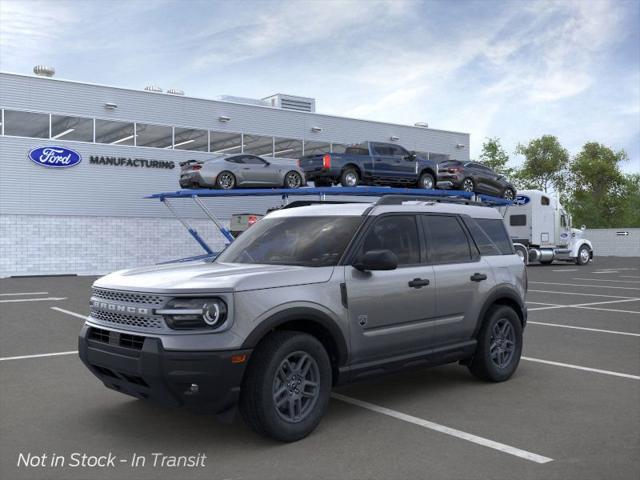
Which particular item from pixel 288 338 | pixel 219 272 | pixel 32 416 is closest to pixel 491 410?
pixel 288 338

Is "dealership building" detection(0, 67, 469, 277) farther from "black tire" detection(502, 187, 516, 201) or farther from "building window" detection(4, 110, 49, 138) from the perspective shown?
"black tire" detection(502, 187, 516, 201)

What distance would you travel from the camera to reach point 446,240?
6.50 m

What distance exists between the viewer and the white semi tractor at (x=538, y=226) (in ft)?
105

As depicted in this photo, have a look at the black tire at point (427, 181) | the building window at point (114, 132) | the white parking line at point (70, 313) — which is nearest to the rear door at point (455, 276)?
the white parking line at point (70, 313)

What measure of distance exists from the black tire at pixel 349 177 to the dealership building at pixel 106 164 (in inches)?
443

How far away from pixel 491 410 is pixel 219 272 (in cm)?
269

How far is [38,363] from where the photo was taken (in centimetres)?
786

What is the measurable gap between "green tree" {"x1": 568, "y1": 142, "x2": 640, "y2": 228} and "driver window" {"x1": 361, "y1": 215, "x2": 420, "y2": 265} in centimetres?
7370

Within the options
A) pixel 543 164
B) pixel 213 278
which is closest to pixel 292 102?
pixel 213 278

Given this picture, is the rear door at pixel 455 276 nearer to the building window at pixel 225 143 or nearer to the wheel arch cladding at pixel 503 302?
the wheel arch cladding at pixel 503 302

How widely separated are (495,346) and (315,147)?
2991 cm

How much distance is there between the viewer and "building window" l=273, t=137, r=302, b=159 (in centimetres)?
3472

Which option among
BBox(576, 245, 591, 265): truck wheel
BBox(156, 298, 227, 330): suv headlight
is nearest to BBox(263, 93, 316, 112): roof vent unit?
BBox(576, 245, 591, 265): truck wheel

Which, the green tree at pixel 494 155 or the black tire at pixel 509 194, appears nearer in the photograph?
the black tire at pixel 509 194
